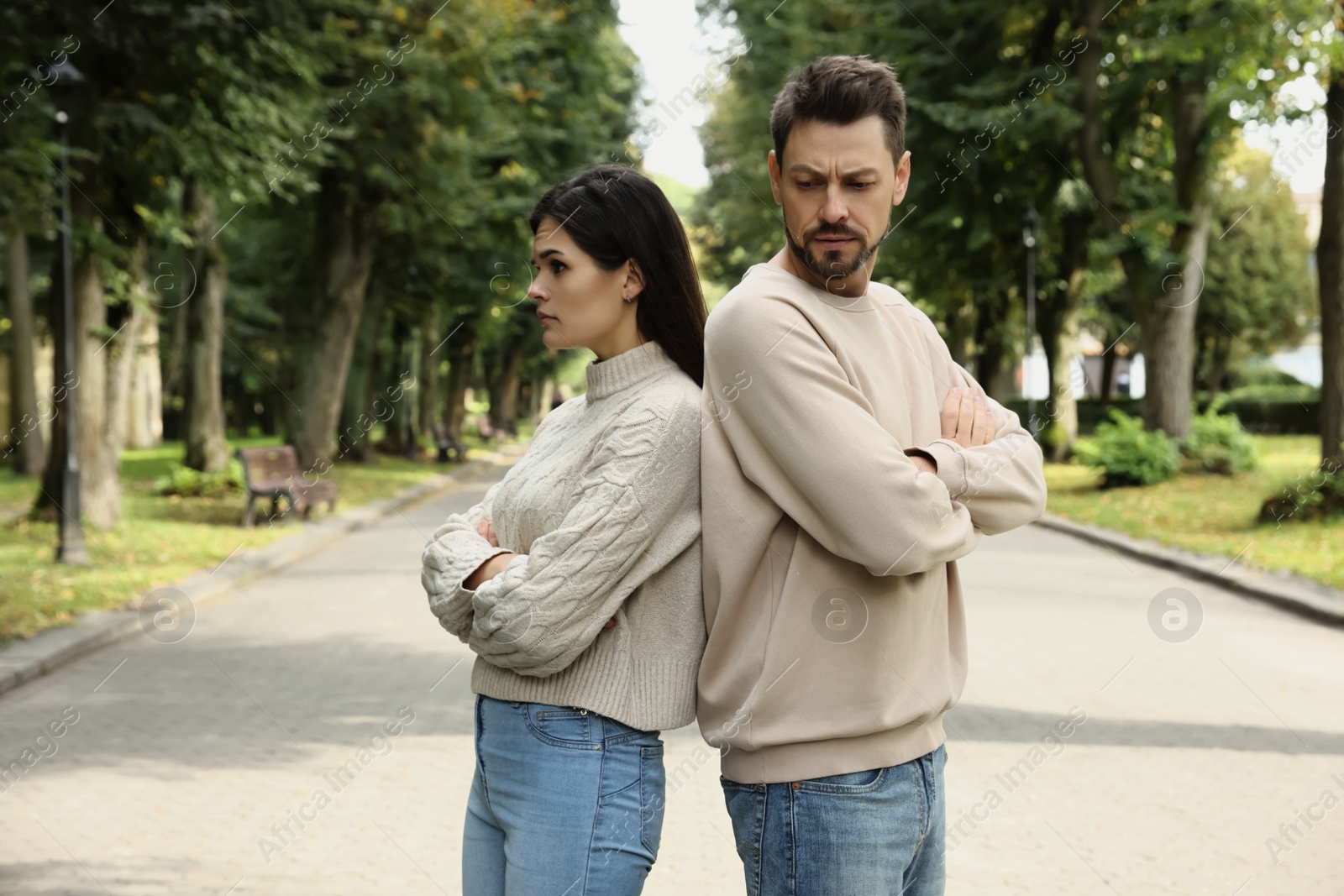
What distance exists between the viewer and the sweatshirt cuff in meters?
1.97

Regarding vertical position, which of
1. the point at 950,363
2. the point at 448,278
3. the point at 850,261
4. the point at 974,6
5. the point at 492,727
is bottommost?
the point at 492,727

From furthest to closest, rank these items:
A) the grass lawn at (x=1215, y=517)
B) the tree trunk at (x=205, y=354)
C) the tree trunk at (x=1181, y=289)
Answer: the tree trunk at (x=205, y=354)
the tree trunk at (x=1181, y=289)
the grass lawn at (x=1215, y=517)

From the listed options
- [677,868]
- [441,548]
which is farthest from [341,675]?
[441,548]

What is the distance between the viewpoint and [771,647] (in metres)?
1.89

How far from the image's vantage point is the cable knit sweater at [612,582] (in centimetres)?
201

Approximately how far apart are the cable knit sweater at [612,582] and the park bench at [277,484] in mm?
14969

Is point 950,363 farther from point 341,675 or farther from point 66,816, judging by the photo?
point 341,675

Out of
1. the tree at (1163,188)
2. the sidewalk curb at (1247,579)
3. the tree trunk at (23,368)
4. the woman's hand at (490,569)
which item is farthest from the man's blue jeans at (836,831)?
the tree trunk at (23,368)

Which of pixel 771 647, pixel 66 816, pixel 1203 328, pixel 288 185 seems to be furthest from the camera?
pixel 1203 328

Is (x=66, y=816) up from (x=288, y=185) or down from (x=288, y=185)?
down

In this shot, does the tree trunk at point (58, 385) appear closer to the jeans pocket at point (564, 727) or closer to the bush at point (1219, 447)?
the jeans pocket at point (564, 727)

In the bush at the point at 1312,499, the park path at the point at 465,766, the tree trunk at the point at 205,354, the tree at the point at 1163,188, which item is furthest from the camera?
the tree trunk at the point at 205,354

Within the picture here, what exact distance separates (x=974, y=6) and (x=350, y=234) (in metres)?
11.4

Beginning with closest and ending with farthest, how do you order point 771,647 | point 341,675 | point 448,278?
1. point 771,647
2. point 341,675
3. point 448,278
